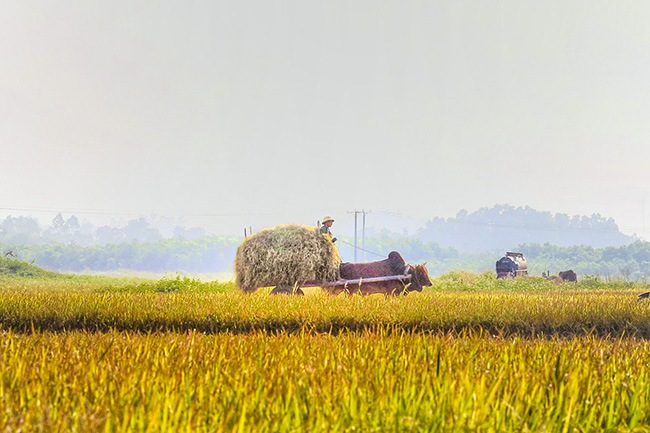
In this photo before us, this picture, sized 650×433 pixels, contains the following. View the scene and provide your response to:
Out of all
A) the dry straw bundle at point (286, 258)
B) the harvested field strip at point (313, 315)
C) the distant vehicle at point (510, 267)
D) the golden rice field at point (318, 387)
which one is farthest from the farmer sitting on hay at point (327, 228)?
the distant vehicle at point (510, 267)

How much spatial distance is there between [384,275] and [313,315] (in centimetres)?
426

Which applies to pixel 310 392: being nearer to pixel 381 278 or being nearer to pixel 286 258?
pixel 286 258

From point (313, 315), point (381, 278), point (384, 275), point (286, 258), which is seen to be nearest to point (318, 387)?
point (313, 315)

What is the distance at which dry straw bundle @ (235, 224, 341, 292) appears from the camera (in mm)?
9859

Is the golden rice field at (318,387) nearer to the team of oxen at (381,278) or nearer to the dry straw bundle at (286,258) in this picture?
A: the dry straw bundle at (286,258)

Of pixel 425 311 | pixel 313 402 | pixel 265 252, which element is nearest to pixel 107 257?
pixel 265 252

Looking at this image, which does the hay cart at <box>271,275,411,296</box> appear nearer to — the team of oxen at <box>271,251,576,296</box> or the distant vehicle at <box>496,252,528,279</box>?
the team of oxen at <box>271,251,576,296</box>

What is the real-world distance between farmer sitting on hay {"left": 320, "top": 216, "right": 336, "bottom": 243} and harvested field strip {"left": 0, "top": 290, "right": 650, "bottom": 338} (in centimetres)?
233

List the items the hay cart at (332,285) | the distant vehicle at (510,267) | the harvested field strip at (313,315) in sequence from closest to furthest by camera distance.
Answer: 1. the harvested field strip at (313,315)
2. the hay cart at (332,285)
3. the distant vehicle at (510,267)

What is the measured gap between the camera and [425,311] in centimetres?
709

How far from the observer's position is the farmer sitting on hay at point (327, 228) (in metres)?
10.1

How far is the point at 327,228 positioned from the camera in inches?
407

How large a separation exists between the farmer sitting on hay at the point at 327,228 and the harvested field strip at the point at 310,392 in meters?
6.19

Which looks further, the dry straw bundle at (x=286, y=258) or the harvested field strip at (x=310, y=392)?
the dry straw bundle at (x=286, y=258)
